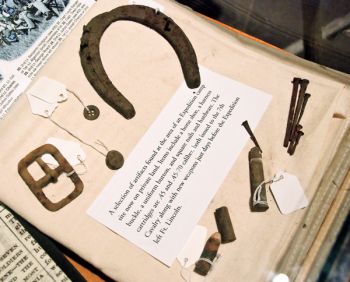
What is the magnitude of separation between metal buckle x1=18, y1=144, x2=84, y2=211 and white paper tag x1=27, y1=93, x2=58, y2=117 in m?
0.07

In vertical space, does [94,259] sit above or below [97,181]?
below

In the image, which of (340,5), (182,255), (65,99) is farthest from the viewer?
(340,5)

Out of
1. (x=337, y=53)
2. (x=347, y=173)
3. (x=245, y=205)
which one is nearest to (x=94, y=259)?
(x=245, y=205)

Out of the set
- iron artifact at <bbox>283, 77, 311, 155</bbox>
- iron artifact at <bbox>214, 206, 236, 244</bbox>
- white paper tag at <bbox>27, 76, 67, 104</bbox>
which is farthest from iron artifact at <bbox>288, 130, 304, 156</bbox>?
white paper tag at <bbox>27, 76, 67, 104</bbox>

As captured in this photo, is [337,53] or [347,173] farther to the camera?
[337,53]

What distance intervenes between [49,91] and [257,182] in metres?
0.42

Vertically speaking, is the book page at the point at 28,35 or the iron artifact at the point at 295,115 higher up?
the iron artifact at the point at 295,115

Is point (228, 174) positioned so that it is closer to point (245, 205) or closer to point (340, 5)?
point (245, 205)

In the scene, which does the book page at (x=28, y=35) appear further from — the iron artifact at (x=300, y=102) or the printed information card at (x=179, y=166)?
the iron artifact at (x=300, y=102)

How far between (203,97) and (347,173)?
11.9 inches

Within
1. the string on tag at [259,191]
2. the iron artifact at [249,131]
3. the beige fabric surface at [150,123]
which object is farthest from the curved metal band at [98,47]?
the string on tag at [259,191]

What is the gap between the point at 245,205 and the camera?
74 cm

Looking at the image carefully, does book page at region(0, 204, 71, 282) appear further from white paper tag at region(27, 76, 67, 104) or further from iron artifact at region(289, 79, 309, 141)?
iron artifact at region(289, 79, 309, 141)

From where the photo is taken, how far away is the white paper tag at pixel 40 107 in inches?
30.9
